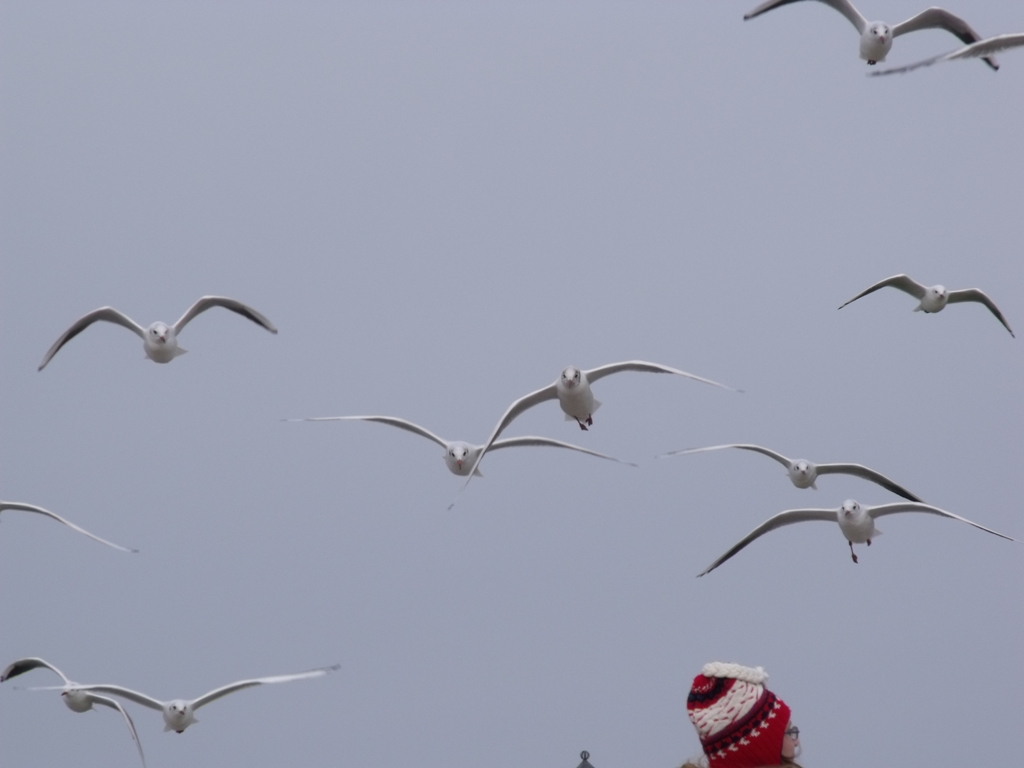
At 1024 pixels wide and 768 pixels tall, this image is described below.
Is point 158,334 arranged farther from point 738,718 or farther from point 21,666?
point 738,718

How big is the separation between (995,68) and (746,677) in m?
6.52

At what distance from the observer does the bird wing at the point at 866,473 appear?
11.0m

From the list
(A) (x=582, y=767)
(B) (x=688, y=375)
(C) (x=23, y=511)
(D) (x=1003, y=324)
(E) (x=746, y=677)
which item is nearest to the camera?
(E) (x=746, y=677)

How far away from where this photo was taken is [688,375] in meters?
9.12

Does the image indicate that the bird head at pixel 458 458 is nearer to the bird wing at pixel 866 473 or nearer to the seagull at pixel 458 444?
the seagull at pixel 458 444

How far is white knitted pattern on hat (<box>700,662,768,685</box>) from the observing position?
4840 millimetres

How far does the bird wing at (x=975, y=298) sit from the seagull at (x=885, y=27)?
94.6 inches

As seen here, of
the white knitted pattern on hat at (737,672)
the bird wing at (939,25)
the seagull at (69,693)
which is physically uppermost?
the bird wing at (939,25)

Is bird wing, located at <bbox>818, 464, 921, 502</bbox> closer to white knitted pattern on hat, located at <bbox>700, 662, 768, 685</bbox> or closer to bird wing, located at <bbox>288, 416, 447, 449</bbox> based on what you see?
bird wing, located at <bbox>288, 416, 447, 449</bbox>

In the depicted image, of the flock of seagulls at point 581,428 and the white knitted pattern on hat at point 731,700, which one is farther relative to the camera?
the flock of seagulls at point 581,428

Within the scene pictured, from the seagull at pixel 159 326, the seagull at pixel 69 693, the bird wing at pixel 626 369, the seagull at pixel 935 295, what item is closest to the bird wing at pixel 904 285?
the seagull at pixel 935 295

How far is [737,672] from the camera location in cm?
484

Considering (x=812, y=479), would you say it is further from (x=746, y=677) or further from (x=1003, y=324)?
(x=746, y=677)

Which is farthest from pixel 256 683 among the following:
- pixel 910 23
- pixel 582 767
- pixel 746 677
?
pixel 910 23
